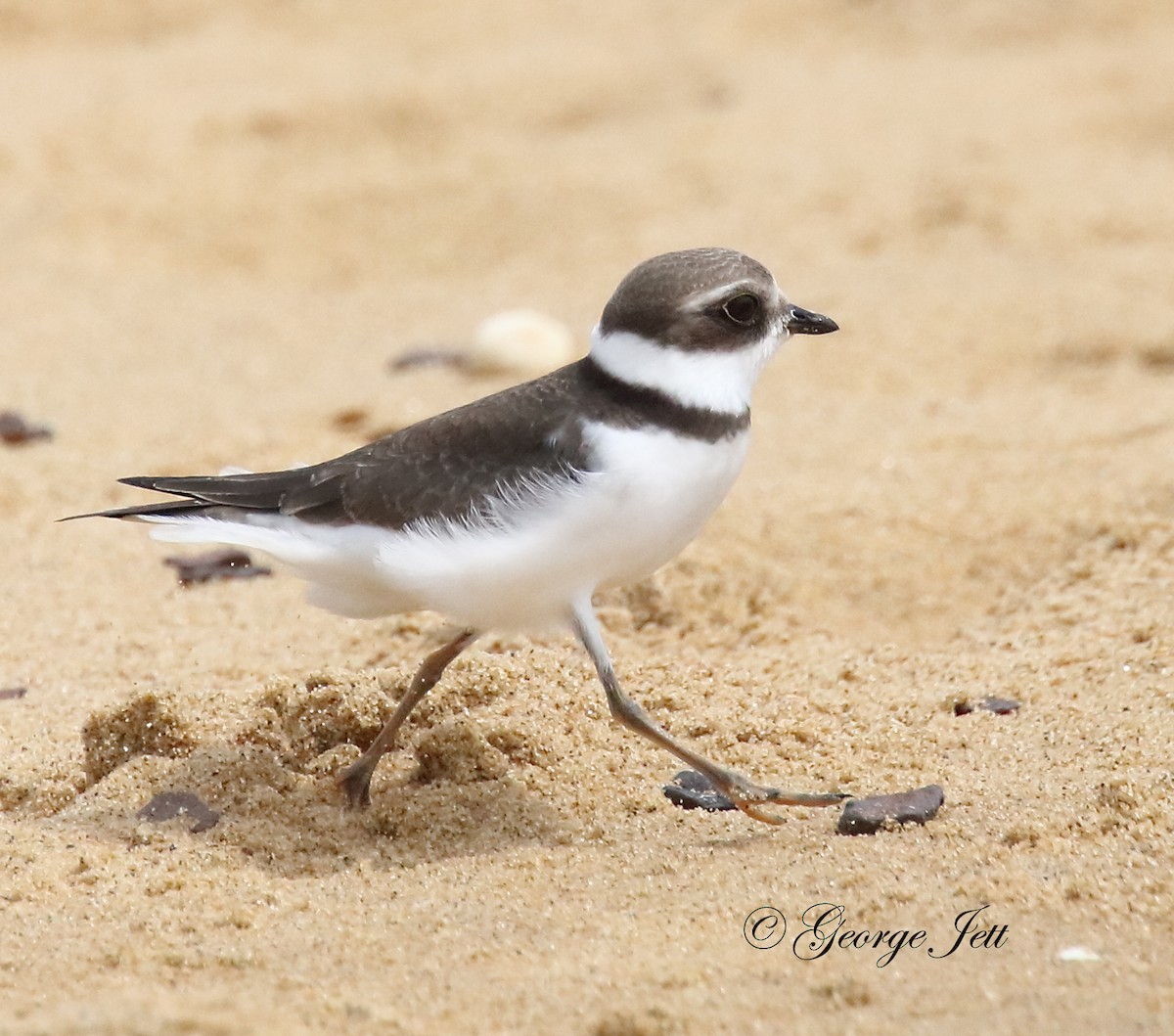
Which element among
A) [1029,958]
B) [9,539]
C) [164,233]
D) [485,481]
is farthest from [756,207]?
[1029,958]

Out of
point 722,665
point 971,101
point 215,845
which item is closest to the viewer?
point 215,845

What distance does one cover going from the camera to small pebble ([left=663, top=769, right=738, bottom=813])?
155 inches

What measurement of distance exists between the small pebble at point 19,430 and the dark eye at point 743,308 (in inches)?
163

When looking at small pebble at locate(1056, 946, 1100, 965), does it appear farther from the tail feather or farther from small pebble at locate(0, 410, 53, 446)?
small pebble at locate(0, 410, 53, 446)

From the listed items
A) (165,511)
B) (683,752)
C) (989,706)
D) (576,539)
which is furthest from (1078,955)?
(165,511)

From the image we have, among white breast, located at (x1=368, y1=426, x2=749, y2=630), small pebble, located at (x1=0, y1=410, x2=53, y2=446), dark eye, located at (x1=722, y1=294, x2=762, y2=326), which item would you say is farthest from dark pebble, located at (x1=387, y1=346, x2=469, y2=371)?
white breast, located at (x1=368, y1=426, x2=749, y2=630)

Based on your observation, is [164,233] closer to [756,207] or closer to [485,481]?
[756,207]

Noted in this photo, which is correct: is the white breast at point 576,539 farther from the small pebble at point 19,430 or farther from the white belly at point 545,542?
the small pebble at point 19,430

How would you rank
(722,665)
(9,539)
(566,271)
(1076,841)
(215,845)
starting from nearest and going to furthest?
(1076,841) < (215,845) < (722,665) < (9,539) < (566,271)

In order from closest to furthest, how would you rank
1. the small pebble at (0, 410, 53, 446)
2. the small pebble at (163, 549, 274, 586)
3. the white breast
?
the white breast
the small pebble at (163, 549, 274, 586)
the small pebble at (0, 410, 53, 446)

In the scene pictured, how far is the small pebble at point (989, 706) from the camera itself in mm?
4438

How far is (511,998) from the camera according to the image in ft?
9.36

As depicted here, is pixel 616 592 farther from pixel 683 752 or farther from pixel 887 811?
pixel 887 811

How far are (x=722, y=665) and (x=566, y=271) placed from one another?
5.12m
